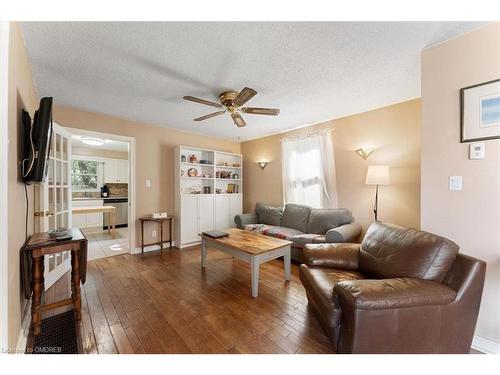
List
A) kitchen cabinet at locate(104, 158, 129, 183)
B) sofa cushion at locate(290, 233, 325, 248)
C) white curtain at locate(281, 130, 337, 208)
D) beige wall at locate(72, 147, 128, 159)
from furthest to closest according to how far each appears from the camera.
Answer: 1. kitchen cabinet at locate(104, 158, 129, 183)
2. beige wall at locate(72, 147, 128, 159)
3. white curtain at locate(281, 130, 337, 208)
4. sofa cushion at locate(290, 233, 325, 248)

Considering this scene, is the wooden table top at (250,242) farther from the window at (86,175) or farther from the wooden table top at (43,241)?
the window at (86,175)

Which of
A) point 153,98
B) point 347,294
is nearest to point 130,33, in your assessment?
point 153,98

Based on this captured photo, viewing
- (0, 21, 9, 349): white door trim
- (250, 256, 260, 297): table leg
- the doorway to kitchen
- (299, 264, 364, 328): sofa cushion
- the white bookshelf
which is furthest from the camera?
the doorway to kitchen

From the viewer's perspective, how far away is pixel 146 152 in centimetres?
379

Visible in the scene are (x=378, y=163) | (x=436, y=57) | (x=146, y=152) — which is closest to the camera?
(x=436, y=57)

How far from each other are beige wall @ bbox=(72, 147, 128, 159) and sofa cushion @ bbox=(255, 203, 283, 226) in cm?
482

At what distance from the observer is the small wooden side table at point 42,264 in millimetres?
1570

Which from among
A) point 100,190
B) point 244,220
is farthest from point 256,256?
point 100,190

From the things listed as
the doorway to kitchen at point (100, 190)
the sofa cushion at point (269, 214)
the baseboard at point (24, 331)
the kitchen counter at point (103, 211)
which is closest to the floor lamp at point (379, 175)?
the sofa cushion at point (269, 214)

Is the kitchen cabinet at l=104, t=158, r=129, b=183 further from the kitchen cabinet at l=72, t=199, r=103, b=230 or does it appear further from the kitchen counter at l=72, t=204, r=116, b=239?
the kitchen counter at l=72, t=204, r=116, b=239

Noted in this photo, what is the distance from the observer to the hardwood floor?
150cm

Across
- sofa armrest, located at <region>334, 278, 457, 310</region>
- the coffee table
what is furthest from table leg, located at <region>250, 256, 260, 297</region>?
sofa armrest, located at <region>334, 278, 457, 310</region>
